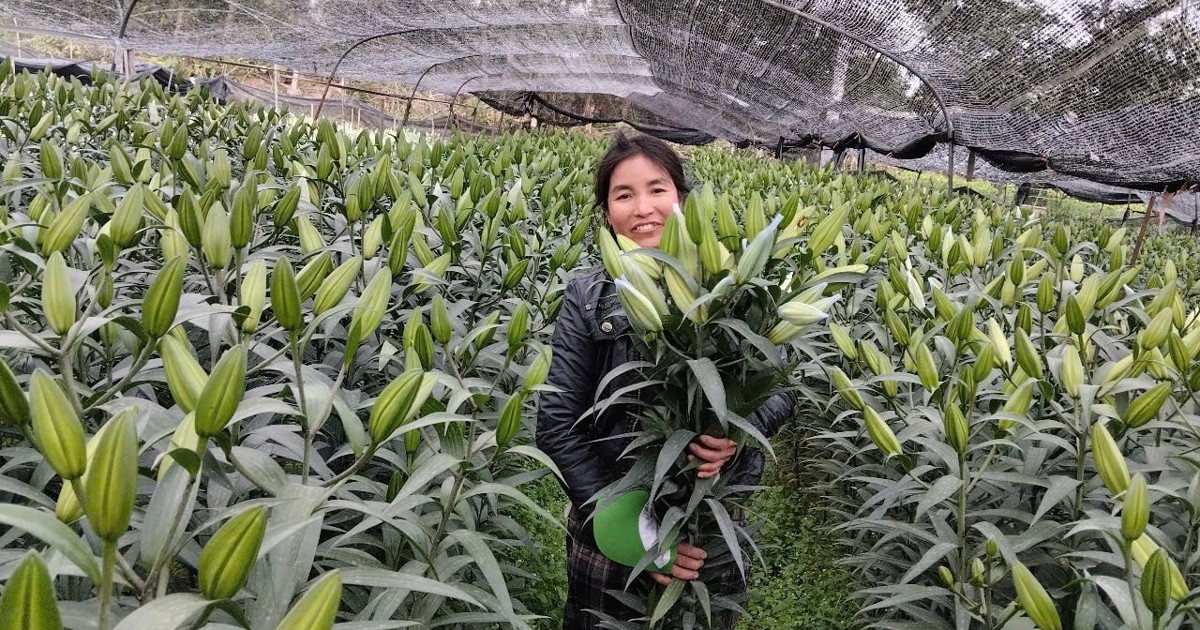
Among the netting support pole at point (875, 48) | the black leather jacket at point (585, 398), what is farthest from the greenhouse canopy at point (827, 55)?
the black leather jacket at point (585, 398)

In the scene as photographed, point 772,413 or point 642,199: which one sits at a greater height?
point 642,199

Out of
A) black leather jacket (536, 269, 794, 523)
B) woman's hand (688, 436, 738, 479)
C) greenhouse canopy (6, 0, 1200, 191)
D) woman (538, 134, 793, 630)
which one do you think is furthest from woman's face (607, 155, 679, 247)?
greenhouse canopy (6, 0, 1200, 191)

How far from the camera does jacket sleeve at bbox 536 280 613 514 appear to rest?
148 cm

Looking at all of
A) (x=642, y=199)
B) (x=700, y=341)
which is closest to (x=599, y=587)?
(x=700, y=341)

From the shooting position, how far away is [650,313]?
42.3 inches

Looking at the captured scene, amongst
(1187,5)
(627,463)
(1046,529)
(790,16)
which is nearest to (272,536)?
(627,463)

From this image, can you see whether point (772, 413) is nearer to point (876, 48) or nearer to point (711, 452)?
point (711, 452)

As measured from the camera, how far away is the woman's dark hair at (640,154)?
1646 mm

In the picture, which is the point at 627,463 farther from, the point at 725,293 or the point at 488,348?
the point at 725,293

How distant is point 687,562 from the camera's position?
1.31m

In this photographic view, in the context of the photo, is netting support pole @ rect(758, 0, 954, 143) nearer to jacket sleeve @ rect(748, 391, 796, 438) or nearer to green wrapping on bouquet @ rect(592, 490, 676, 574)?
jacket sleeve @ rect(748, 391, 796, 438)

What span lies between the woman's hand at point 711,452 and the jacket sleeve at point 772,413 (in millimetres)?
229

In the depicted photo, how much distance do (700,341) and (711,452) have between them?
20 centimetres

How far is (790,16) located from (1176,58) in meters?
3.37
